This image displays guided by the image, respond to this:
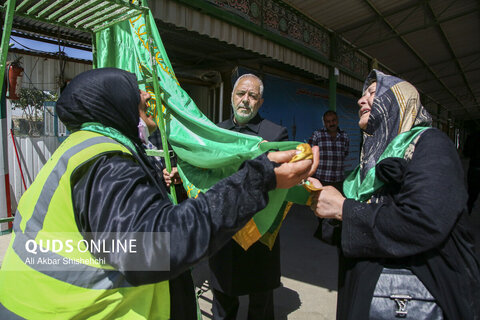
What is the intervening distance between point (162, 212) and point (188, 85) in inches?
214

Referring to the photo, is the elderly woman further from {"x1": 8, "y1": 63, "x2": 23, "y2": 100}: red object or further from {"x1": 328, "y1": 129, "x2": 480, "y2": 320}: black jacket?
{"x1": 8, "y1": 63, "x2": 23, "y2": 100}: red object

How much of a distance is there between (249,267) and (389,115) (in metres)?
1.19

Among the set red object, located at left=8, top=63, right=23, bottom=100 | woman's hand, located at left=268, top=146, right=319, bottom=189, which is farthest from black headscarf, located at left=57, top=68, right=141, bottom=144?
red object, located at left=8, top=63, right=23, bottom=100

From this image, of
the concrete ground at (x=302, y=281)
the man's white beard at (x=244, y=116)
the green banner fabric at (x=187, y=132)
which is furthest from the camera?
the concrete ground at (x=302, y=281)

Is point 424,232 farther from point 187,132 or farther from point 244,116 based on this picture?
point 244,116

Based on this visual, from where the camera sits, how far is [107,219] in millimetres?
762

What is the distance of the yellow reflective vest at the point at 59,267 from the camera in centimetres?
84

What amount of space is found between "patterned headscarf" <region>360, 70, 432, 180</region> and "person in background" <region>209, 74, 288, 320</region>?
74cm

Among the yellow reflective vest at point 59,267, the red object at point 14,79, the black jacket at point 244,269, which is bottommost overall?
the black jacket at point 244,269

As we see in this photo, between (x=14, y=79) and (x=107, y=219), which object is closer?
(x=107, y=219)

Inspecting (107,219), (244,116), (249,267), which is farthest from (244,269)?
(107,219)

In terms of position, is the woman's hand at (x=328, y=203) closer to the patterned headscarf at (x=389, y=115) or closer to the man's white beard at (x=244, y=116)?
the patterned headscarf at (x=389, y=115)

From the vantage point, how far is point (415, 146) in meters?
1.12

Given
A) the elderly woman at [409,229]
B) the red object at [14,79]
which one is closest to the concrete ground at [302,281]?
the elderly woman at [409,229]
